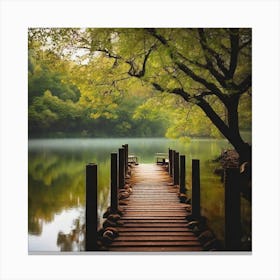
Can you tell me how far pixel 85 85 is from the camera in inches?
188

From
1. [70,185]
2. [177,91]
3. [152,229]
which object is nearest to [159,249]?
[152,229]

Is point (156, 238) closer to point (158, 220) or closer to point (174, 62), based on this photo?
point (158, 220)

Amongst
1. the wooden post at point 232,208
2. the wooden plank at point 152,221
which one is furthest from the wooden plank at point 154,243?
the wooden plank at point 152,221

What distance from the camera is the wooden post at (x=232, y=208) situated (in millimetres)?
3910

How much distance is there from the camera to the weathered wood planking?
4.19m

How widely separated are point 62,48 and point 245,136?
7.26 feet

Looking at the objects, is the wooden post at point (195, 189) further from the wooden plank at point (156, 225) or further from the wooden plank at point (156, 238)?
the wooden plank at point (156, 238)

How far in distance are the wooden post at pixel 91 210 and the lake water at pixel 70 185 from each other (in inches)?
13.2

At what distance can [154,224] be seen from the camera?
4695 mm

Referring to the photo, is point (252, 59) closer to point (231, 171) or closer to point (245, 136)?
point (245, 136)

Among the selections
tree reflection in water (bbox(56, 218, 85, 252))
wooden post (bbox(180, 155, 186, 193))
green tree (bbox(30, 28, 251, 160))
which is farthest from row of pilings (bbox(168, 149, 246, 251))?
wooden post (bbox(180, 155, 186, 193))

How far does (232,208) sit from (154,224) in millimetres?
1056
